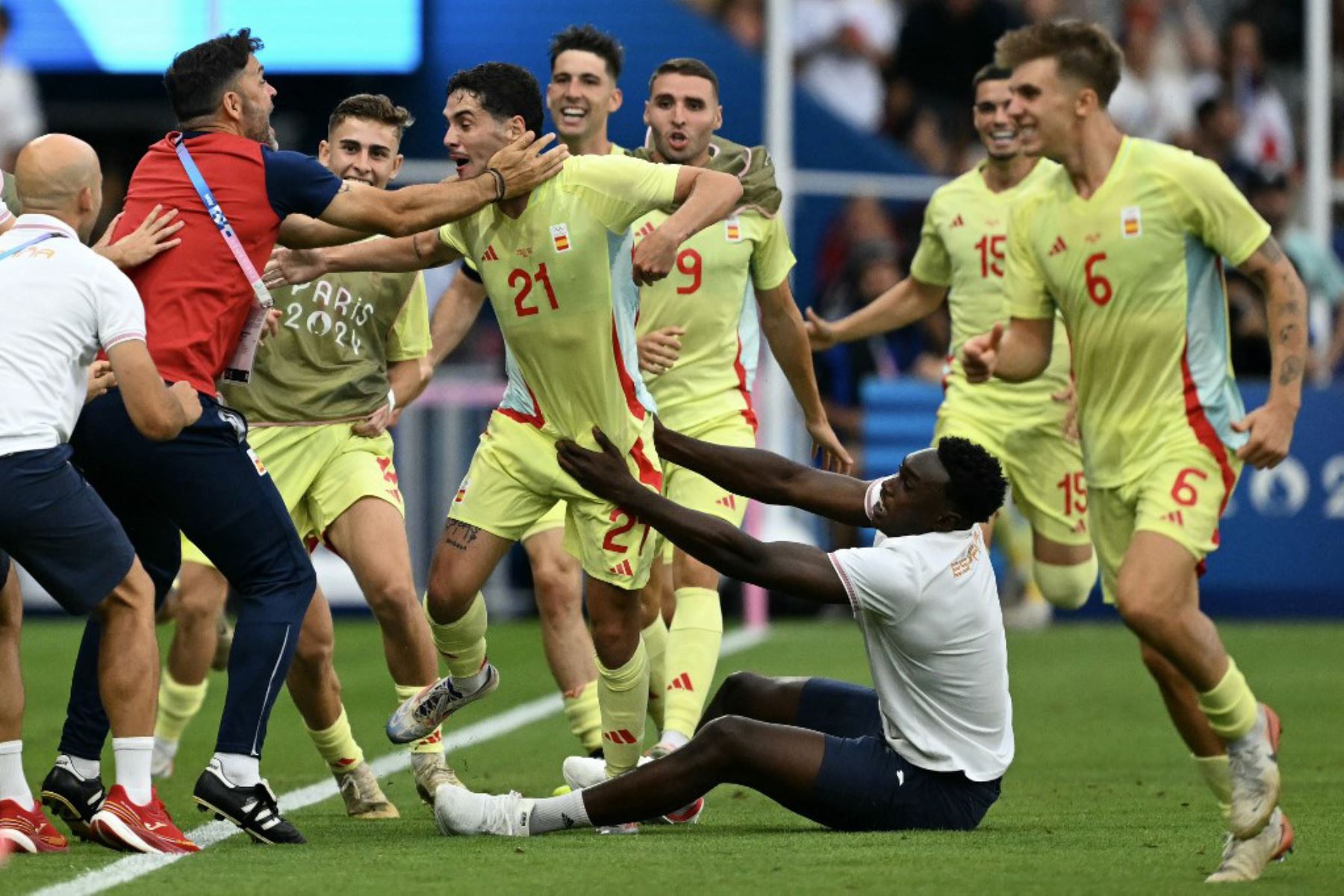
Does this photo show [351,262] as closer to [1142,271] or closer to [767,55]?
[1142,271]

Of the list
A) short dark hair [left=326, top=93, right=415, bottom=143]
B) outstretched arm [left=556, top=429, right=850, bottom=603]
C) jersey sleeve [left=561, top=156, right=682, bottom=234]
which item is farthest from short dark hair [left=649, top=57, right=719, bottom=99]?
outstretched arm [left=556, top=429, right=850, bottom=603]

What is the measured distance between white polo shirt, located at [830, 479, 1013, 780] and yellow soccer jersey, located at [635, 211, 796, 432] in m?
2.32

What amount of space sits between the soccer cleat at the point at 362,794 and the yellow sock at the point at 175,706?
147cm

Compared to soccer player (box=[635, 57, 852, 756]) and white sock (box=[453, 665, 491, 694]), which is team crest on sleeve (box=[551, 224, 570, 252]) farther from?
white sock (box=[453, 665, 491, 694])

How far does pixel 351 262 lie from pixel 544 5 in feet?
37.4

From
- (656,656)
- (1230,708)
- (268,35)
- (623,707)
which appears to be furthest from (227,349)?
(268,35)

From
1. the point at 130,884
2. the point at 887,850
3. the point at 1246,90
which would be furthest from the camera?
the point at 1246,90

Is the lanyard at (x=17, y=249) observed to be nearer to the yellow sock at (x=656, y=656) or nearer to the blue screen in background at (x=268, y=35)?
the yellow sock at (x=656, y=656)

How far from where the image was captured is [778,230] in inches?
378

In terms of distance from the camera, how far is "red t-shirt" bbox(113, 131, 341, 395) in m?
7.19

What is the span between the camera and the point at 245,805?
7.12 meters

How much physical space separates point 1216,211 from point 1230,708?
154 centimetres

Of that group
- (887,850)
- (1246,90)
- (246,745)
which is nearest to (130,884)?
(246,745)

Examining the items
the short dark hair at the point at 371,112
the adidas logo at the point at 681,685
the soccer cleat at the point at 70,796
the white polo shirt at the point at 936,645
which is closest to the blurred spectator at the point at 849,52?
the short dark hair at the point at 371,112
